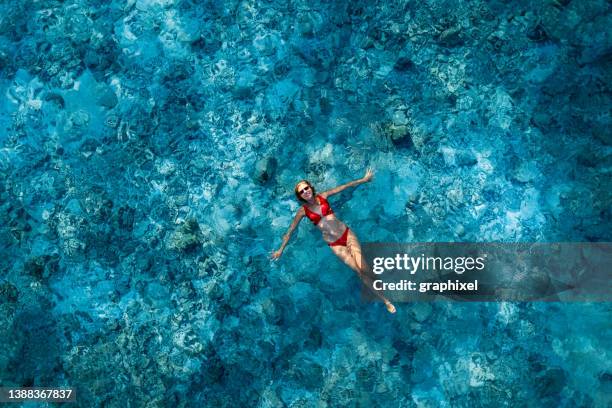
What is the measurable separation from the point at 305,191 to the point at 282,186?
1.01 metres

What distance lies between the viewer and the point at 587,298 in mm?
6484

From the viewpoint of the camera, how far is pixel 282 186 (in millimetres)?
6980

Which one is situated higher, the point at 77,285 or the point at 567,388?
the point at 77,285

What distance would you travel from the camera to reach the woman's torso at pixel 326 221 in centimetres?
627

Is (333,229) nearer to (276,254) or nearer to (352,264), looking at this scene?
(352,264)

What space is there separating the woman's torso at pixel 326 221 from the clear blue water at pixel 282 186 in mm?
457


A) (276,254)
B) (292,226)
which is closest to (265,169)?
(292,226)

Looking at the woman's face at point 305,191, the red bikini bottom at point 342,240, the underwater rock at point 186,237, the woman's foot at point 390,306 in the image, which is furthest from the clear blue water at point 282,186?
the woman's face at point 305,191

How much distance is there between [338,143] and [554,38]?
2891 mm

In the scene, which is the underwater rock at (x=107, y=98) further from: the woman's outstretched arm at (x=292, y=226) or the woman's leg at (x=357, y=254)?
the woman's leg at (x=357, y=254)

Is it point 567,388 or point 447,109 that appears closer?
point 567,388

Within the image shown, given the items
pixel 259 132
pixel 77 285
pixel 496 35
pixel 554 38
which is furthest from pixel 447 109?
pixel 77 285

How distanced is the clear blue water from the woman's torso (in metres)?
0.46

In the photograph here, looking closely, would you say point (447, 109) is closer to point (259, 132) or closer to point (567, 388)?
point (259, 132)
